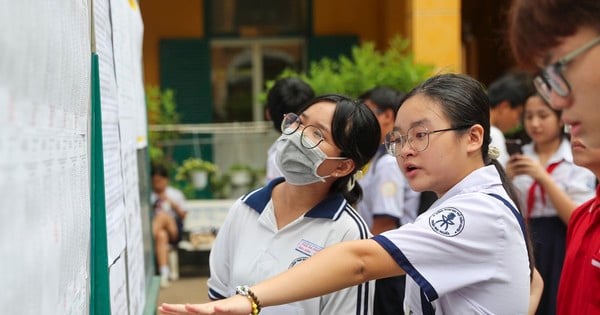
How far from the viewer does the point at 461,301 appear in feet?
6.03

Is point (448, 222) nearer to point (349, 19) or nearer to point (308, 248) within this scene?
point (308, 248)

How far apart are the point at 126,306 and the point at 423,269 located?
36.4 inches

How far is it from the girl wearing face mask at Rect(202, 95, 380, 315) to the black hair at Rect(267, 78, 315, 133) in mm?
1521

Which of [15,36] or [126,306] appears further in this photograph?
[126,306]

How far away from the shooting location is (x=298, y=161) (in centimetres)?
232

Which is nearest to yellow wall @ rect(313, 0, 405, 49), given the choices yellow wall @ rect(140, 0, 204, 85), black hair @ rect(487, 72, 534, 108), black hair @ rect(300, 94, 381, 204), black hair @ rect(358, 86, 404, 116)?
yellow wall @ rect(140, 0, 204, 85)

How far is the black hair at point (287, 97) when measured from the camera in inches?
155

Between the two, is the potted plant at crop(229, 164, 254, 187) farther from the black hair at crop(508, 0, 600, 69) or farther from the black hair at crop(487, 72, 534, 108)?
the black hair at crop(508, 0, 600, 69)

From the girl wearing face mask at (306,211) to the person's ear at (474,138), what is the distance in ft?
1.39

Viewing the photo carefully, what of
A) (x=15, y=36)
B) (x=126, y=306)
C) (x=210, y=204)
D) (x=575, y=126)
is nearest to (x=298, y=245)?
(x=126, y=306)

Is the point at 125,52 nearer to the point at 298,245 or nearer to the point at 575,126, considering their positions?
the point at 298,245

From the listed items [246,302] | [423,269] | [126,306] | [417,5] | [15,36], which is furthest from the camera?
[417,5]

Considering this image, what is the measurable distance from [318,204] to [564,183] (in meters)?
1.99

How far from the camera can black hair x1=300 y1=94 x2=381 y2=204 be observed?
2.33m
